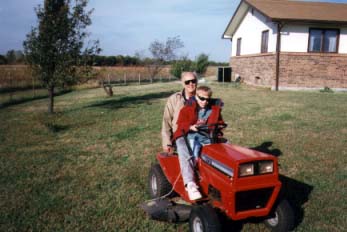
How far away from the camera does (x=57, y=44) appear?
12336 millimetres

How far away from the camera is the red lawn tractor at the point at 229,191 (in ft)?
10.1

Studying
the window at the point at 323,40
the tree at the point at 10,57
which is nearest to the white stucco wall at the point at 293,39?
the window at the point at 323,40

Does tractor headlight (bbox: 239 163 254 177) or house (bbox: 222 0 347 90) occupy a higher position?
house (bbox: 222 0 347 90)

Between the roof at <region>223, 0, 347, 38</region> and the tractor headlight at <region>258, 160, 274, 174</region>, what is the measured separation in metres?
16.4

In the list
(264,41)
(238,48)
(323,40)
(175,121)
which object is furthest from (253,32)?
(175,121)

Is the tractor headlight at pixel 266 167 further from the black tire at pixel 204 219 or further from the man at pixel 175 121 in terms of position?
the man at pixel 175 121

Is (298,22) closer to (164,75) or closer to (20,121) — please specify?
(20,121)

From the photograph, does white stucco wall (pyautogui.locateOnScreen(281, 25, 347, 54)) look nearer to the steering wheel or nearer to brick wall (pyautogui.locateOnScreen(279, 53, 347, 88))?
brick wall (pyautogui.locateOnScreen(279, 53, 347, 88))

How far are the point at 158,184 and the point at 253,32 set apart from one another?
1971 centimetres

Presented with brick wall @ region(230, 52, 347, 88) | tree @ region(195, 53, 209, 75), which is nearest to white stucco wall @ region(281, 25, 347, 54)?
brick wall @ region(230, 52, 347, 88)

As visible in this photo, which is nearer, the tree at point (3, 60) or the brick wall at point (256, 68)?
the brick wall at point (256, 68)

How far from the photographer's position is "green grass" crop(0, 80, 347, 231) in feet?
13.0

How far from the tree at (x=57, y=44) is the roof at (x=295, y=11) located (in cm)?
1080

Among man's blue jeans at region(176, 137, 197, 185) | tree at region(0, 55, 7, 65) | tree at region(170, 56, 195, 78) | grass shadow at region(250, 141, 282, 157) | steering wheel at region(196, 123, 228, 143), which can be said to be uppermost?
tree at region(0, 55, 7, 65)
